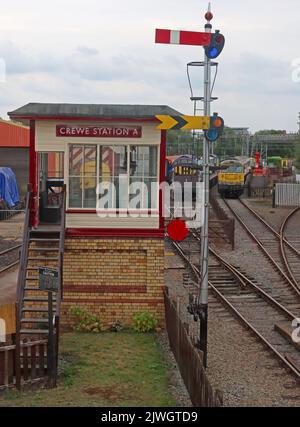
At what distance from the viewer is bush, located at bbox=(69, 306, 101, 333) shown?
14711 mm

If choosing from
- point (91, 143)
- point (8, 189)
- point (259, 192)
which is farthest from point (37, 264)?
point (259, 192)

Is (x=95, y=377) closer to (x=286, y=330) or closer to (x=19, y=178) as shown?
(x=286, y=330)

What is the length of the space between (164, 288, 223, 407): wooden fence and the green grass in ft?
1.21

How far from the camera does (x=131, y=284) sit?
49.3 feet

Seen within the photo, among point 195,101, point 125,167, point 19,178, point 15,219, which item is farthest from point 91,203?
point 19,178

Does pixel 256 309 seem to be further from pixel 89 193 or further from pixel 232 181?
pixel 232 181

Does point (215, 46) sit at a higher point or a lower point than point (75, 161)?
higher

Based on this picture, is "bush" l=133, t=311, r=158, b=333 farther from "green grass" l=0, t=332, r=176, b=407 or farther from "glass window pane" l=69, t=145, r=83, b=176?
"glass window pane" l=69, t=145, r=83, b=176

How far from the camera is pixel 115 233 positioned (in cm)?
1492

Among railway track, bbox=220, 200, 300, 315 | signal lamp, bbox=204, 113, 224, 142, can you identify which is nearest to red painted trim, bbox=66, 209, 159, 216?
signal lamp, bbox=204, 113, 224, 142

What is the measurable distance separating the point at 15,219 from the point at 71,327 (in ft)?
77.9

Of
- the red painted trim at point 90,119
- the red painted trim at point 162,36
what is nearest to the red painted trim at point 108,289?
the red painted trim at point 90,119

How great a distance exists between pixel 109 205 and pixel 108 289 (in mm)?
1816

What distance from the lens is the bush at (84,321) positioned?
1471 cm
